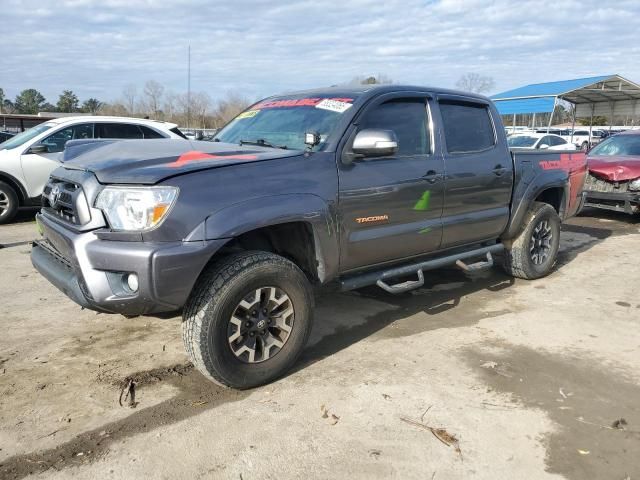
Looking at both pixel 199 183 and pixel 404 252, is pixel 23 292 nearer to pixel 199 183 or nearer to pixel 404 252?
pixel 199 183

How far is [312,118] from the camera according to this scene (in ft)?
12.9

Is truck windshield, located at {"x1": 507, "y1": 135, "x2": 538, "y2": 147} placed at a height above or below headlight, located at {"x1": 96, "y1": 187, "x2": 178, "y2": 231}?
above

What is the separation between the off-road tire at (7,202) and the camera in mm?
8578

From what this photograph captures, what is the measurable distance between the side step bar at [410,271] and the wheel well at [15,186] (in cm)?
706

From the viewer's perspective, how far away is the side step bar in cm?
390

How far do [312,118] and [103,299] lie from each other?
1972mm

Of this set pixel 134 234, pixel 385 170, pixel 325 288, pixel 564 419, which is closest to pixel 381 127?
pixel 385 170

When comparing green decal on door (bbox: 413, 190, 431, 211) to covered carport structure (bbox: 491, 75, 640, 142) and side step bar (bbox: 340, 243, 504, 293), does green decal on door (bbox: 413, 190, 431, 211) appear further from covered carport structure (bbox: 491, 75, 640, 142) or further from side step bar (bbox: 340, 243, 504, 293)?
covered carport structure (bbox: 491, 75, 640, 142)

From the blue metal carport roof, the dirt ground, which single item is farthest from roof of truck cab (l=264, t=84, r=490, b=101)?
the blue metal carport roof

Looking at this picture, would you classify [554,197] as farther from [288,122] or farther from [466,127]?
[288,122]

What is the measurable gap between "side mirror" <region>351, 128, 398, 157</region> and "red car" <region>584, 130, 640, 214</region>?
22.3 ft

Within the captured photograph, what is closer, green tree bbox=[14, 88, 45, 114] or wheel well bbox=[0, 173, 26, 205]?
wheel well bbox=[0, 173, 26, 205]

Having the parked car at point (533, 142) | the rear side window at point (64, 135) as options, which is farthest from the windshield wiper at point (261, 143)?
the parked car at point (533, 142)

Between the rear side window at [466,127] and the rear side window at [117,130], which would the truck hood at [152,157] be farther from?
the rear side window at [117,130]
